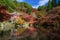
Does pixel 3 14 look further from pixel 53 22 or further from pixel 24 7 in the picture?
pixel 53 22

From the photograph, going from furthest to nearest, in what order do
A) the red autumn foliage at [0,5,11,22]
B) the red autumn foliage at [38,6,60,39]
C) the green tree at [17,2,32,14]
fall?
the red autumn foliage at [0,5,11,22]
the green tree at [17,2,32,14]
the red autumn foliage at [38,6,60,39]

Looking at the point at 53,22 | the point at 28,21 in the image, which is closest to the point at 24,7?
the point at 28,21

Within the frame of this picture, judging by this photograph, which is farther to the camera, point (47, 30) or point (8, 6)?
point (8, 6)

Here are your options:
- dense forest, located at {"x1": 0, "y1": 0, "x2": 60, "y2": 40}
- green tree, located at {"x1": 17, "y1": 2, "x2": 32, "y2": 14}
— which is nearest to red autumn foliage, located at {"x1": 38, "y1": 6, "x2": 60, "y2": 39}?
dense forest, located at {"x1": 0, "y1": 0, "x2": 60, "y2": 40}

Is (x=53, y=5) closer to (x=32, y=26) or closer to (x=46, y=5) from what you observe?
(x=46, y=5)

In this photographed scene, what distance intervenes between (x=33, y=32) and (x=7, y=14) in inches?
40.6

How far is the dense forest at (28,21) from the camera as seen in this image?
7980 millimetres

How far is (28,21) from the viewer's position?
852 cm

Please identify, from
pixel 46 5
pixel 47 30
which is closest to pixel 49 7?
pixel 46 5

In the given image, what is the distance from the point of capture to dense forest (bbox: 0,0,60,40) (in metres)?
7.98

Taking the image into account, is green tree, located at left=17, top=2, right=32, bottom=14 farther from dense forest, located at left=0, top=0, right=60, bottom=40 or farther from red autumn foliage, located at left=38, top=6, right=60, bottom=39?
red autumn foliage, located at left=38, top=6, right=60, bottom=39

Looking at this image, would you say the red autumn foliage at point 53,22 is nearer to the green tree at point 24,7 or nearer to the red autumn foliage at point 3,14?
the green tree at point 24,7

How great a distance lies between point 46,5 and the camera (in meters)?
8.18

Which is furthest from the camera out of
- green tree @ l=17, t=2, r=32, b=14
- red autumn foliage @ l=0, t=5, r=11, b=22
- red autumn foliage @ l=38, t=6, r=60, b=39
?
red autumn foliage @ l=0, t=5, r=11, b=22
